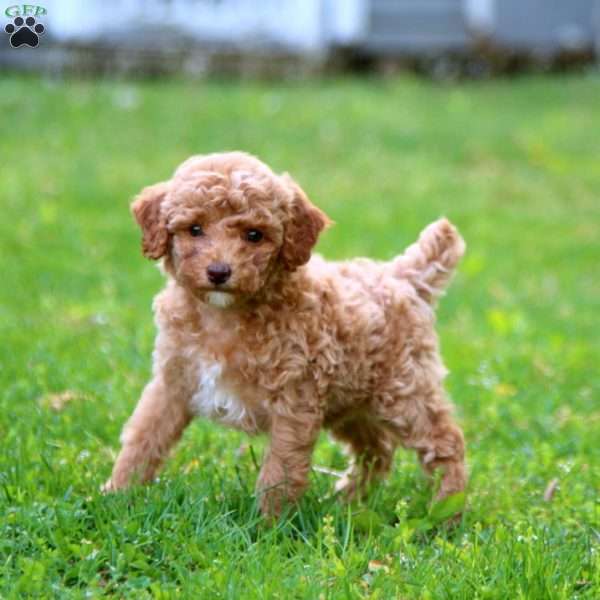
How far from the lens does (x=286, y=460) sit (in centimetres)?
462

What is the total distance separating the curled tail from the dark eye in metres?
0.87

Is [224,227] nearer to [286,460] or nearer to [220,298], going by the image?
[220,298]

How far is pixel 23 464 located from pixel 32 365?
5.66 feet

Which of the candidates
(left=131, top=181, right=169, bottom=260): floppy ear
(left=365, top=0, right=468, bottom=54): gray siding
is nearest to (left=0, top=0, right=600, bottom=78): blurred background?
(left=365, top=0, right=468, bottom=54): gray siding

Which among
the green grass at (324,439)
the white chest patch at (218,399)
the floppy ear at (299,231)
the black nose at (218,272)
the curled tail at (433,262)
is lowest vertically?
the green grass at (324,439)

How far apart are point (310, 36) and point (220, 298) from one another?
738 inches

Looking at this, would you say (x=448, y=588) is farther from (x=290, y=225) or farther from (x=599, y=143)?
(x=599, y=143)

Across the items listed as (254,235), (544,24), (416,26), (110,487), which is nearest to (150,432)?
(110,487)

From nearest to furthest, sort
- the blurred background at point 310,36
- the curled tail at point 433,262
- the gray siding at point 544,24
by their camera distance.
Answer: the curled tail at point 433,262 → the blurred background at point 310,36 → the gray siding at point 544,24

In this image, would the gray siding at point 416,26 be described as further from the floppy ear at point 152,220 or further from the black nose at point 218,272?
the black nose at point 218,272

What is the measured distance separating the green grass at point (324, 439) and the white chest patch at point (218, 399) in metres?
0.25

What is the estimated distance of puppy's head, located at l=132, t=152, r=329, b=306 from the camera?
4488 millimetres

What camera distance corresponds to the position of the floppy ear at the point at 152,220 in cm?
464

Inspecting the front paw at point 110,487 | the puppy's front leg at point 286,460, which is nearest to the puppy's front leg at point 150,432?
the front paw at point 110,487
